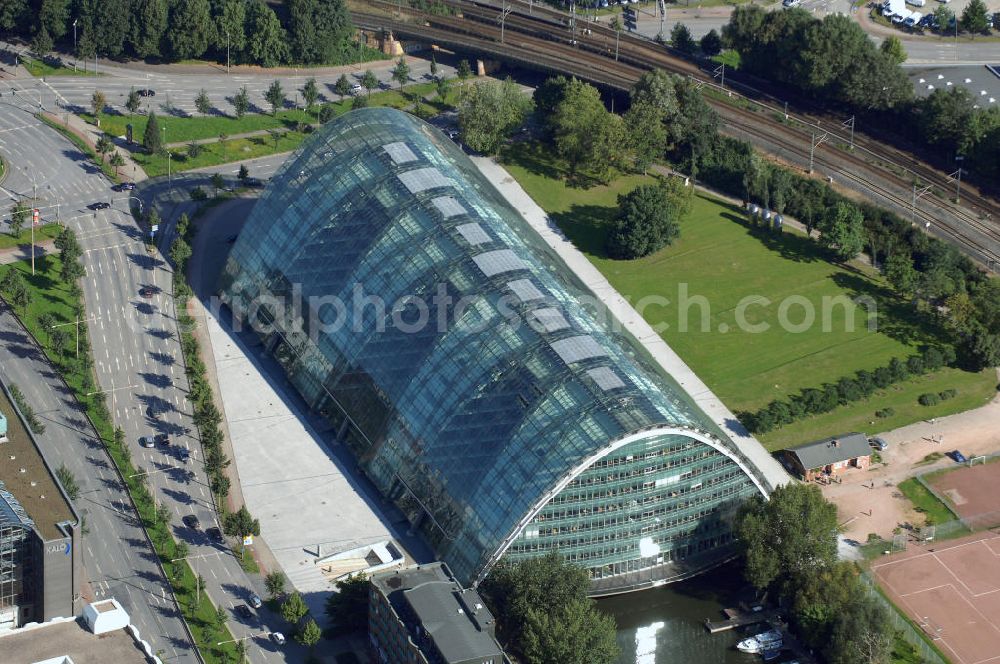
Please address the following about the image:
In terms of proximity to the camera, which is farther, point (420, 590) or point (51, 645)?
point (420, 590)

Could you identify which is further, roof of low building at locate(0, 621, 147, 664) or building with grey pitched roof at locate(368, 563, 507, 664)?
building with grey pitched roof at locate(368, 563, 507, 664)

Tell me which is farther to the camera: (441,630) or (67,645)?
(441,630)

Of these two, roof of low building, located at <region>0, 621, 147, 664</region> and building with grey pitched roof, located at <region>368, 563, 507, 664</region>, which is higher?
roof of low building, located at <region>0, 621, 147, 664</region>

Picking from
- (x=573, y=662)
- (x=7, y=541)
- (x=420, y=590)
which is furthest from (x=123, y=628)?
(x=573, y=662)

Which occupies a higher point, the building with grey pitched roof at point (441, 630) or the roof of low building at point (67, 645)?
the roof of low building at point (67, 645)

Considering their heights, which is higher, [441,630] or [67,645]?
[67,645]

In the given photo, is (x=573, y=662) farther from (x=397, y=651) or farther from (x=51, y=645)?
(x=51, y=645)

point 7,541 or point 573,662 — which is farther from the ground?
point 7,541

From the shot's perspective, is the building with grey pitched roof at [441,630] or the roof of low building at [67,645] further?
the building with grey pitched roof at [441,630]
